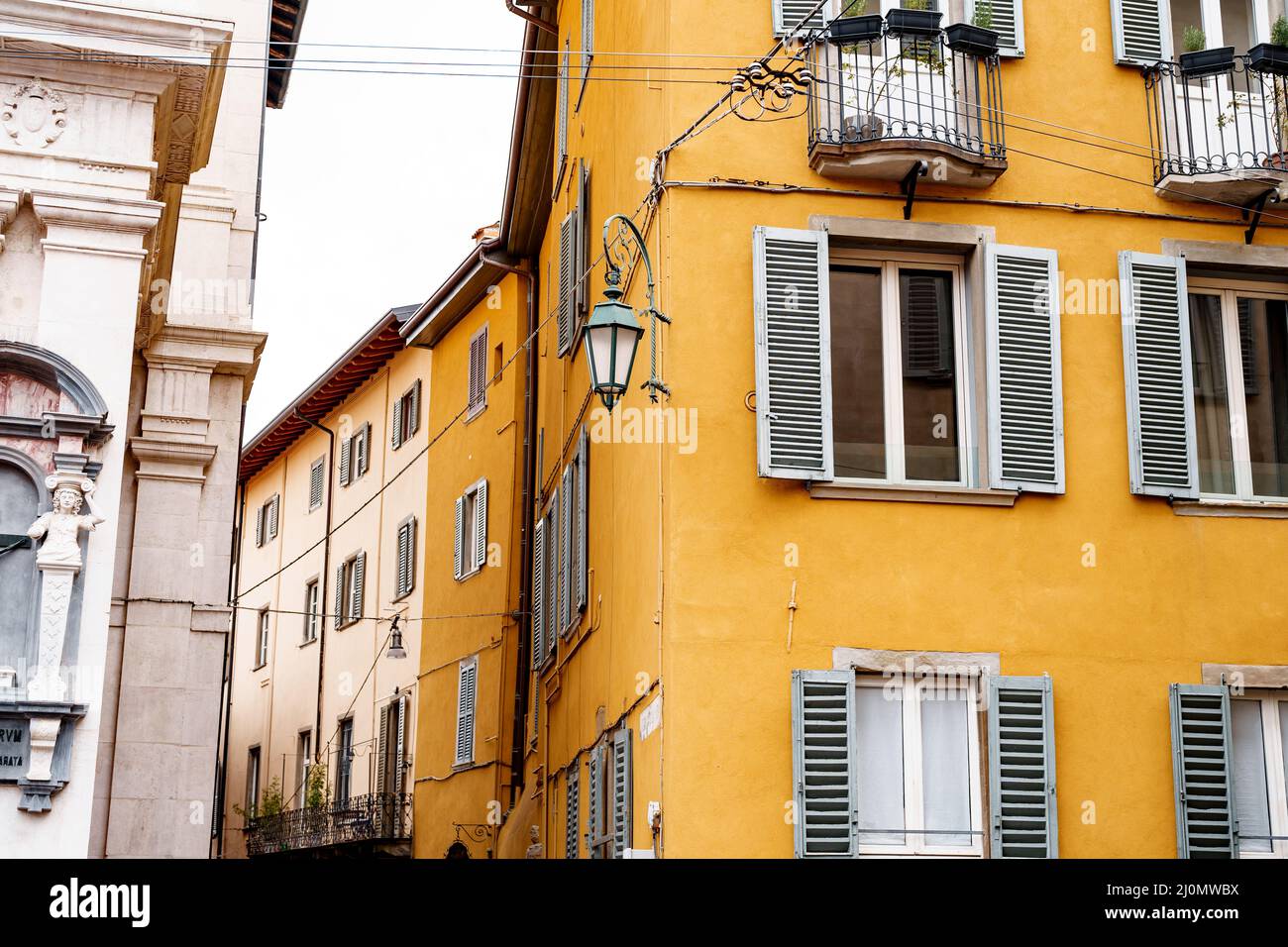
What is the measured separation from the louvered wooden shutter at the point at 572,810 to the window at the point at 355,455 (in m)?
17.2

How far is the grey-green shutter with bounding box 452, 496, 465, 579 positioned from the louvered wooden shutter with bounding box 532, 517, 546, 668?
5.96m

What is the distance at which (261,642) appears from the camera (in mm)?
40000

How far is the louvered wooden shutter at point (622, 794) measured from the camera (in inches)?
530

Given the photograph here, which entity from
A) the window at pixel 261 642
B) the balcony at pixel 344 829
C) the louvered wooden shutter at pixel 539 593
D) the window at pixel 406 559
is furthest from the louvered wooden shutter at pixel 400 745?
the window at pixel 261 642

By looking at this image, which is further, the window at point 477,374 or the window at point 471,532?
the window at point 477,374

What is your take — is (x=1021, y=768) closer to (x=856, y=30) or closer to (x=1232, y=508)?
(x=1232, y=508)

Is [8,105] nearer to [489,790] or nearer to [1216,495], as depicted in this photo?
[1216,495]

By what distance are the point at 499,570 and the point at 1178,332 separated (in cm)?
1438

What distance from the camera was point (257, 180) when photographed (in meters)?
20.7

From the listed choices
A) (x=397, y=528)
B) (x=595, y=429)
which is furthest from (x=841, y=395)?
(x=397, y=528)

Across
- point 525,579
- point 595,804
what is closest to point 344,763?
point 525,579

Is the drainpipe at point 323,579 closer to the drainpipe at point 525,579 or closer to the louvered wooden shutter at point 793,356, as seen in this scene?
the drainpipe at point 525,579

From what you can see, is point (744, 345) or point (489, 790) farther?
point (489, 790)

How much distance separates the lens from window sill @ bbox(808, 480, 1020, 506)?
41.8 ft
